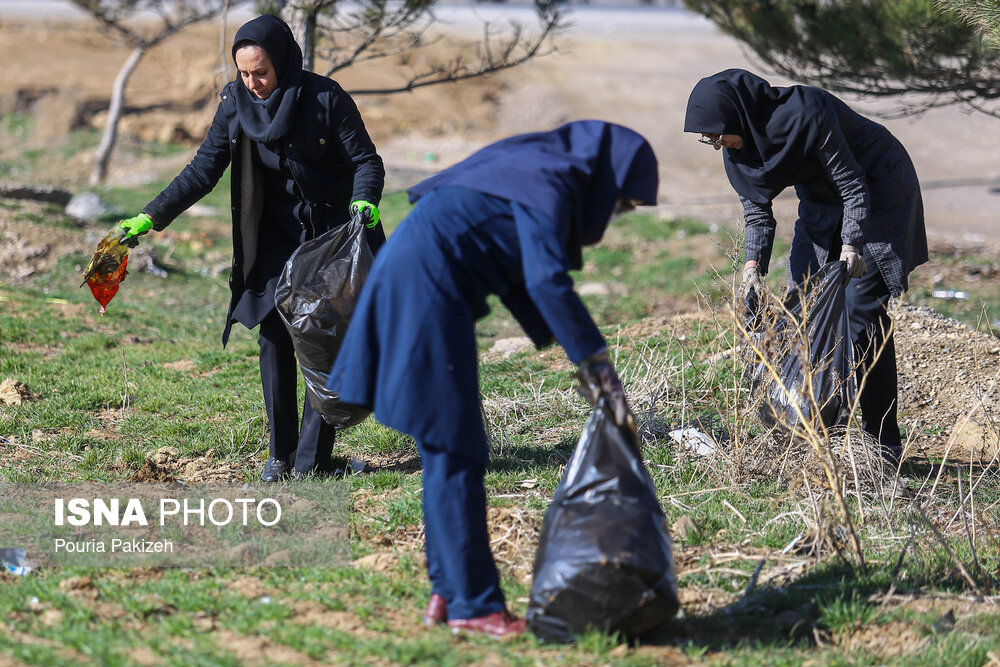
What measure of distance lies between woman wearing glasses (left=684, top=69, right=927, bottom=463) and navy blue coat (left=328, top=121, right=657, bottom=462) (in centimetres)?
115

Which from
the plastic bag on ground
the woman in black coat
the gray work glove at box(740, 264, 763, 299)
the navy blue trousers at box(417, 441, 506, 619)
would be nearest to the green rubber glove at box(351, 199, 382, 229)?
the woman in black coat

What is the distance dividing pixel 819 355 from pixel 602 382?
153 cm

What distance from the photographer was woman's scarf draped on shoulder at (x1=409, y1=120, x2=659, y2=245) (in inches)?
108

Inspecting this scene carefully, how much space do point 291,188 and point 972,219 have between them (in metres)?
10.1

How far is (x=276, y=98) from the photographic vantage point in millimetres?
3922

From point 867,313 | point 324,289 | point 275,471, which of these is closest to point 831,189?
point 867,313

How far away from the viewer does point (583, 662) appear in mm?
2770

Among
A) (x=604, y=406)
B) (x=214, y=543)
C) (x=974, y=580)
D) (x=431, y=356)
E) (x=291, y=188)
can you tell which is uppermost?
(x=291, y=188)

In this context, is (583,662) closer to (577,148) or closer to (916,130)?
(577,148)

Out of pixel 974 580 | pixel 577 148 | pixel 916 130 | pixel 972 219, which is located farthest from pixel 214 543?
pixel 916 130

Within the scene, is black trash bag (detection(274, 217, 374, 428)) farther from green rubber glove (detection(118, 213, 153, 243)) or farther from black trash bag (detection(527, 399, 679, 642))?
black trash bag (detection(527, 399, 679, 642))

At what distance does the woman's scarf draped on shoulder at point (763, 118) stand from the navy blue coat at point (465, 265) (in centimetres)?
113

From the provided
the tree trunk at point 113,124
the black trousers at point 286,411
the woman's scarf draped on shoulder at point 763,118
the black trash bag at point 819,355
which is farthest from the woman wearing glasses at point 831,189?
the tree trunk at point 113,124

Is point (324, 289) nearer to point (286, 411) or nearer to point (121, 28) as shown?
point (286, 411)
